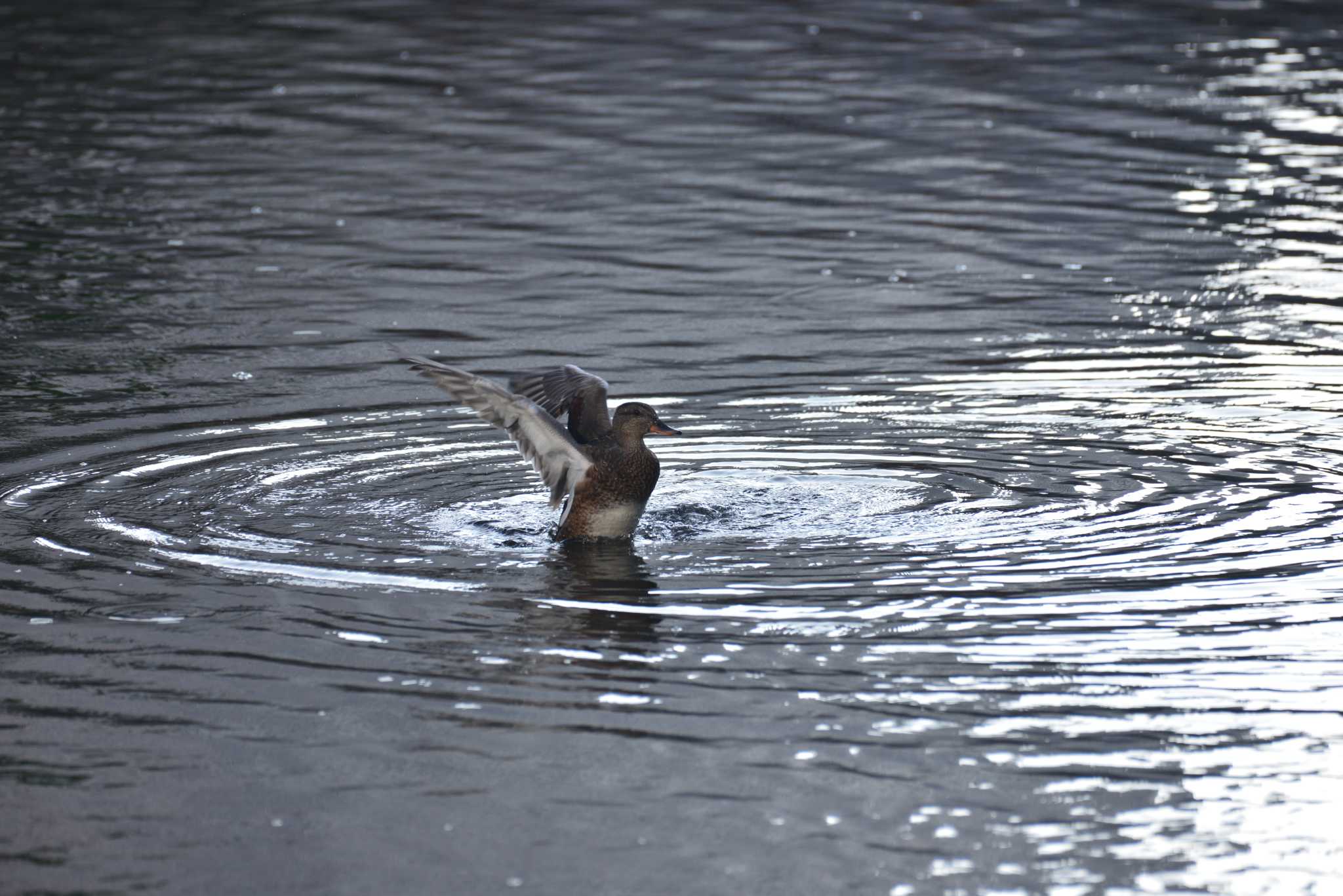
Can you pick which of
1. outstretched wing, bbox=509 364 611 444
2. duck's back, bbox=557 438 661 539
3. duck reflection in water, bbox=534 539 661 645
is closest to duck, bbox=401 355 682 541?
duck's back, bbox=557 438 661 539

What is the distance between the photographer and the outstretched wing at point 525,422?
884 centimetres

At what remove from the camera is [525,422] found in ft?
30.4

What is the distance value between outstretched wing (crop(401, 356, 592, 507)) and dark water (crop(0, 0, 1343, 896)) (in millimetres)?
332

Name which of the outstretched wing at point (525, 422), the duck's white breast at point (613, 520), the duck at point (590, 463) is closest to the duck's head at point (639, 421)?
the duck at point (590, 463)

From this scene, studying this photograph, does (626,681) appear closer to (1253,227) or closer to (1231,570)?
(1231,570)

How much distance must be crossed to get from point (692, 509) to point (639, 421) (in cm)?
61

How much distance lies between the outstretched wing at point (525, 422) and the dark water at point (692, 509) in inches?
13.1

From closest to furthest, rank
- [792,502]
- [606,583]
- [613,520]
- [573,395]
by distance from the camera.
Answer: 1. [606,583]
2. [613,520]
3. [792,502]
4. [573,395]

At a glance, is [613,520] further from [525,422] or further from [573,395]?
[573,395]

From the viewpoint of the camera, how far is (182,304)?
14.8 metres

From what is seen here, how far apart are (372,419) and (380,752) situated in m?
5.31

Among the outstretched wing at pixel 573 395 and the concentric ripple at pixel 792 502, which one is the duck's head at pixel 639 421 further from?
the concentric ripple at pixel 792 502

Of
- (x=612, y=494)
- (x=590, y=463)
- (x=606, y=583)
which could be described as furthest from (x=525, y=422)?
(x=606, y=583)

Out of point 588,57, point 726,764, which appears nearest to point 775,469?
point 726,764
